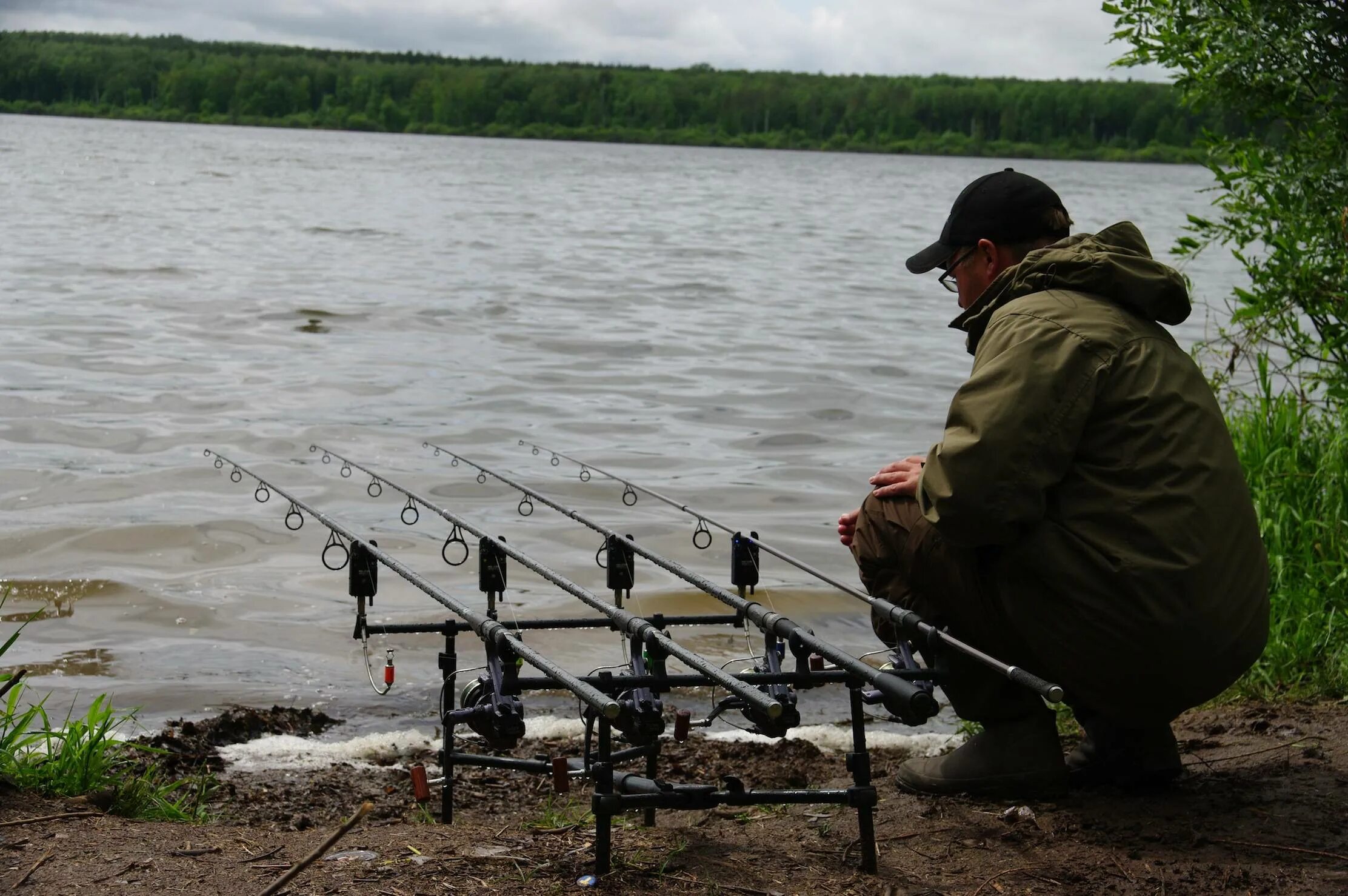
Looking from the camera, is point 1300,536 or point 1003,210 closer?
point 1003,210

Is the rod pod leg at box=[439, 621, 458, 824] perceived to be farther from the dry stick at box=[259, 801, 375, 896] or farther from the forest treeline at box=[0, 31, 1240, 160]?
the forest treeline at box=[0, 31, 1240, 160]

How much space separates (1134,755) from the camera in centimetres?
356

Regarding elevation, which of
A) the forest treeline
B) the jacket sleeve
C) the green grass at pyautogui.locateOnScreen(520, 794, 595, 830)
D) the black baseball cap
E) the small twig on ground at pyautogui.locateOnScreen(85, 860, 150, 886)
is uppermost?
the forest treeline

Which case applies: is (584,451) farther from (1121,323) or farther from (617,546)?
(1121,323)

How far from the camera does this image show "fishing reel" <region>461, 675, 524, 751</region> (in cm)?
302

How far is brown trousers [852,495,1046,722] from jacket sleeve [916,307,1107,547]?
0.25 meters

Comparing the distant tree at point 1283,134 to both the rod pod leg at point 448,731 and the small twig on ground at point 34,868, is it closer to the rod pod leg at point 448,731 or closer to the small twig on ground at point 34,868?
the rod pod leg at point 448,731

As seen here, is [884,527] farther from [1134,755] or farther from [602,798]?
[602,798]

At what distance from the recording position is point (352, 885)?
280 cm

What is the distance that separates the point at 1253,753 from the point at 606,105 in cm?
10627

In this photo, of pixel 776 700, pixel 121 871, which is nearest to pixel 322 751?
pixel 121 871

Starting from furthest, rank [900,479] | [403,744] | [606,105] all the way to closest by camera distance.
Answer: [606,105] → [403,744] → [900,479]

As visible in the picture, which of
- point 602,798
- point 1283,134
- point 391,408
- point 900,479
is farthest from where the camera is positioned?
point 391,408

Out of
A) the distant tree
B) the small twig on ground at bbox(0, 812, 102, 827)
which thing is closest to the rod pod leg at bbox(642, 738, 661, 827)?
the small twig on ground at bbox(0, 812, 102, 827)
